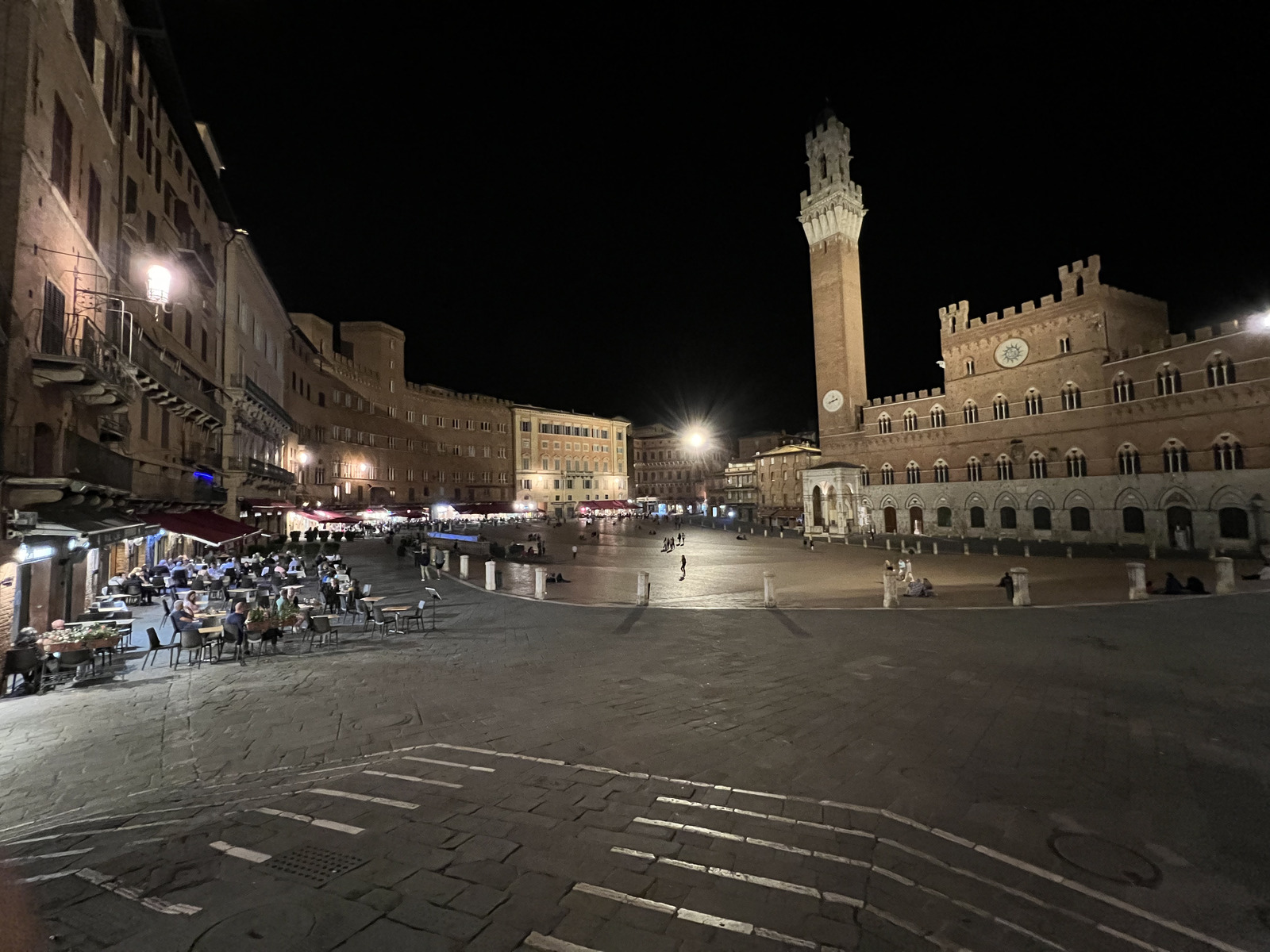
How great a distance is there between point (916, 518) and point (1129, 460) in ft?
41.8

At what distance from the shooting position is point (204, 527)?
14.2m

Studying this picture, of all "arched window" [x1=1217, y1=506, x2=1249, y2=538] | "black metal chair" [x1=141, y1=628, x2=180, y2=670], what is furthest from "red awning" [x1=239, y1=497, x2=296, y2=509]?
"arched window" [x1=1217, y1=506, x2=1249, y2=538]

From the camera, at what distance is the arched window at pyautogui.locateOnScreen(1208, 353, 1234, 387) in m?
26.4

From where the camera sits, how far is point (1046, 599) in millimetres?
14906

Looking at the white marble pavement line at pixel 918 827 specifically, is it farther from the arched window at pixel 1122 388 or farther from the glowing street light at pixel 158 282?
the arched window at pixel 1122 388

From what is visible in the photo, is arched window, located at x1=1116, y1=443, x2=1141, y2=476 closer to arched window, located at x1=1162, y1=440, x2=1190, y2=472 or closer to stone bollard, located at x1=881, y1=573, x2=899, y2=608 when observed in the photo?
arched window, located at x1=1162, y1=440, x2=1190, y2=472

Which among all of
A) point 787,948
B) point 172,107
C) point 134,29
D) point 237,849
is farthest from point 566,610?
point 172,107

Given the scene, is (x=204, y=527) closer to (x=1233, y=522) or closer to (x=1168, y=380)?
(x=1233, y=522)

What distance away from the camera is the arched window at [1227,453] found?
86.2ft

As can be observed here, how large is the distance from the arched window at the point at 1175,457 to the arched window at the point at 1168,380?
2.50 m

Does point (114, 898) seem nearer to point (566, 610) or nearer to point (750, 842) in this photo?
point (750, 842)

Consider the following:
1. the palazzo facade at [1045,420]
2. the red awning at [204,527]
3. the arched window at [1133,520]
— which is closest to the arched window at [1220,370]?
the palazzo facade at [1045,420]

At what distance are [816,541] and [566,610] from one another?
91.5ft

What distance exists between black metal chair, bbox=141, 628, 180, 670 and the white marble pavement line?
6.34 meters
